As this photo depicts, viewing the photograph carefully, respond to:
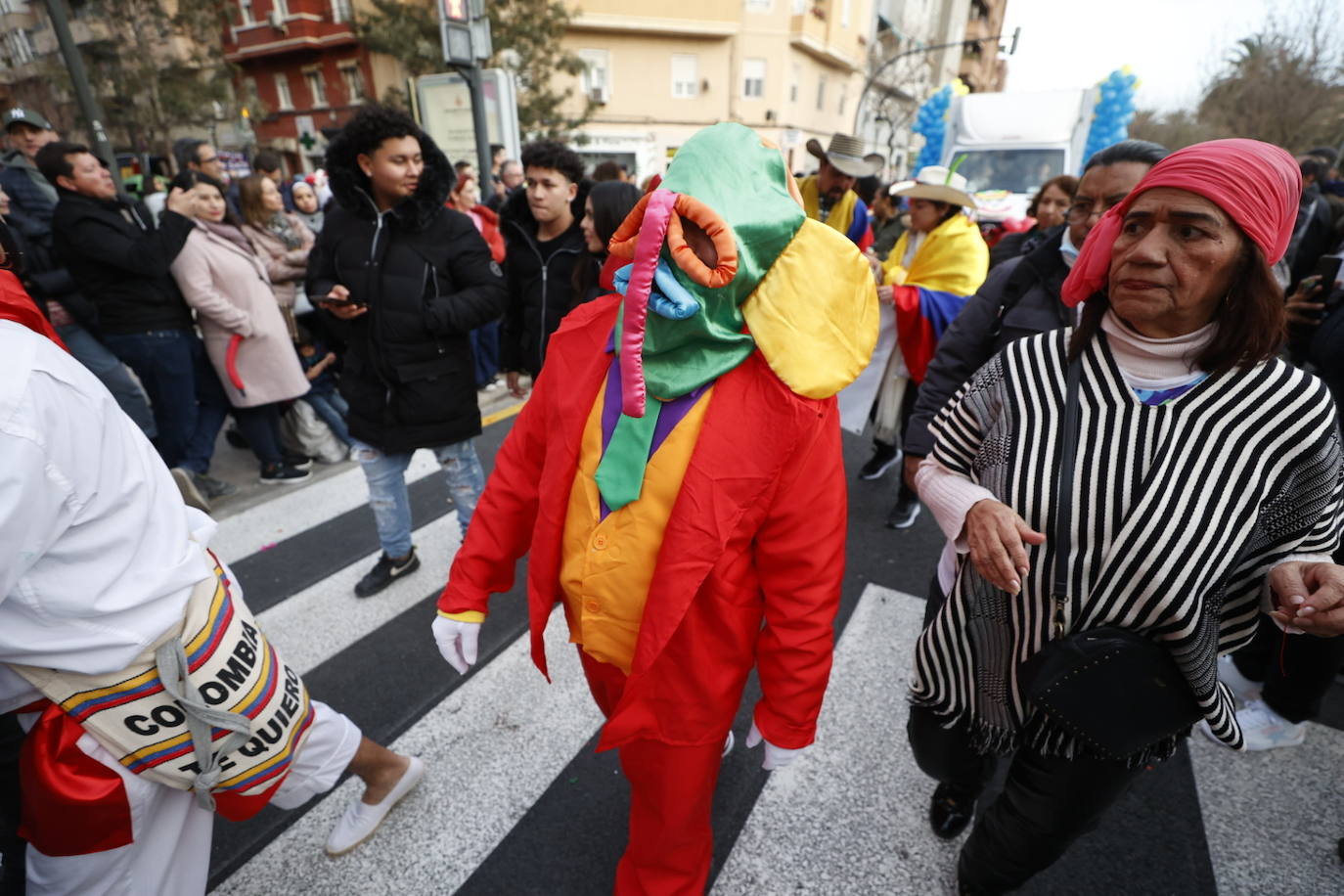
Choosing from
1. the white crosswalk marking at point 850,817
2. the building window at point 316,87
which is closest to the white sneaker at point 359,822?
the white crosswalk marking at point 850,817

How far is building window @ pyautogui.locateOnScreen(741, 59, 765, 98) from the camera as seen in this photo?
26531mm

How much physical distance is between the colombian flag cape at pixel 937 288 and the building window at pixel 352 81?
2830 centimetres

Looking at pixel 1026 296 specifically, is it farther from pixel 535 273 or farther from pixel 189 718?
pixel 189 718

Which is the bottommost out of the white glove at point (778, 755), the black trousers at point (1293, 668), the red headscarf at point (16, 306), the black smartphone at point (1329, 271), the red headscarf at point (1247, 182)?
the black trousers at point (1293, 668)

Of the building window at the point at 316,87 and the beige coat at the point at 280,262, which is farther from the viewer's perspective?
the building window at the point at 316,87

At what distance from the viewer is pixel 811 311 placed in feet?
4.17

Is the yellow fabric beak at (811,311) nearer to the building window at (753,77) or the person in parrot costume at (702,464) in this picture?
the person in parrot costume at (702,464)

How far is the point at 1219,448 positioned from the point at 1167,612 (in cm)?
33

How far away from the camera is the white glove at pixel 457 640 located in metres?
1.68

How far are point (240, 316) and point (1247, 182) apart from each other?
4.54 metres

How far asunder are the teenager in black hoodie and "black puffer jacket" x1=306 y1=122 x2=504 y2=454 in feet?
1.68

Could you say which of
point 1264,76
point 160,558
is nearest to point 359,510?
point 160,558

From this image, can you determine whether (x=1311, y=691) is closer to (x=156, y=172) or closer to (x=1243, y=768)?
(x=1243, y=768)

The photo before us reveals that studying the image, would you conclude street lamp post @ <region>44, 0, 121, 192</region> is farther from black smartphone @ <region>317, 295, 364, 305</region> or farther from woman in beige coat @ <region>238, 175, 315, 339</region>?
black smartphone @ <region>317, 295, 364, 305</region>
